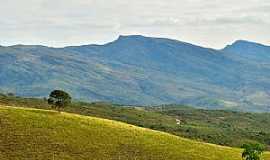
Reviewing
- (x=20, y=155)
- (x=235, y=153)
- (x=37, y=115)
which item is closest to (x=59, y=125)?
(x=37, y=115)

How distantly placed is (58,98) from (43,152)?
41.2 meters

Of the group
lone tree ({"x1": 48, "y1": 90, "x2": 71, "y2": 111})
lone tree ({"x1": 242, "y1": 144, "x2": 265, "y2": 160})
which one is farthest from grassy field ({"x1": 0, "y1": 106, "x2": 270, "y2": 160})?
lone tree ({"x1": 242, "y1": 144, "x2": 265, "y2": 160})

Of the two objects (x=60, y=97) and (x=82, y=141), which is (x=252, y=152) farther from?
(x=60, y=97)

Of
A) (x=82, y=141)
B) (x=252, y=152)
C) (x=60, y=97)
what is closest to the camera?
(x=252, y=152)

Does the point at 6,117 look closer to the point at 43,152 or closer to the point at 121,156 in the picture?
the point at 43,152

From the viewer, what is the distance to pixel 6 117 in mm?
146750

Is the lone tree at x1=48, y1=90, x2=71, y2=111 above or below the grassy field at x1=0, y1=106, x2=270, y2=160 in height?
above

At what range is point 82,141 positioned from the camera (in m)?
140

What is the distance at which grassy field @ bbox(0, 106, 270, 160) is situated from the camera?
421ft

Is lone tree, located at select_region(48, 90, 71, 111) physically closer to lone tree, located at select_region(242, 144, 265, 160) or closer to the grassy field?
the grassy field

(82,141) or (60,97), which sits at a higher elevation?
(60,97)

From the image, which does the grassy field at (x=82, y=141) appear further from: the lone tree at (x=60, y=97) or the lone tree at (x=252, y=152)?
the lone tree at (x=252, y=152)

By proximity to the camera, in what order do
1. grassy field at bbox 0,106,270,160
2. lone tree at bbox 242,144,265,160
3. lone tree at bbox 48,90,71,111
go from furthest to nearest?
lone tree at bbox 48,90,71,111, lone tree at bbox 242,144,265,160, grassy field at bbox 0,106,270,160

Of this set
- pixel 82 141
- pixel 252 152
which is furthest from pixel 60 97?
pixel 252 152
